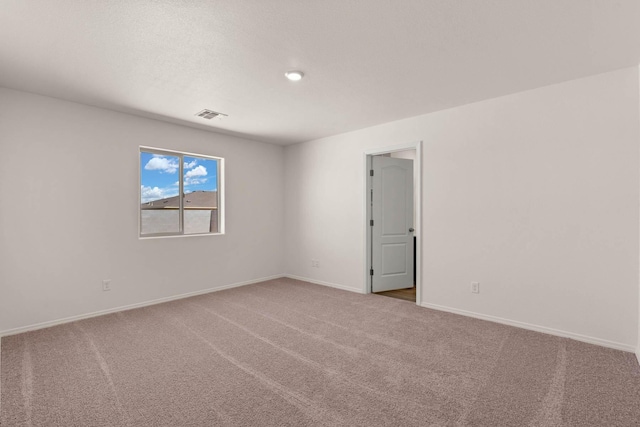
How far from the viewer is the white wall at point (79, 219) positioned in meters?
3.19

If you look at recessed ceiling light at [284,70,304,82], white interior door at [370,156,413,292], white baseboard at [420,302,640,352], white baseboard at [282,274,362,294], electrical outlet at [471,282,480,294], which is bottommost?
white baseboard at [282,274,362,294]

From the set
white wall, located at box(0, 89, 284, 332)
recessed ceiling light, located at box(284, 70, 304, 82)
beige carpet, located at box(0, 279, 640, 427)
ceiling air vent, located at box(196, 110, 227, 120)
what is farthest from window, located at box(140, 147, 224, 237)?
recessed ceiling light, located at box(284, 70, 304, 82)

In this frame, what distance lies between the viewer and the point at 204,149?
476 centimetres

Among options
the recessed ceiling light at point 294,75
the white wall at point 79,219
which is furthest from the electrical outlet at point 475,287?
the white wall at point 79,219

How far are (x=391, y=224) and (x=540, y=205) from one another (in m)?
2.10

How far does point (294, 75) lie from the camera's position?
9.27ft

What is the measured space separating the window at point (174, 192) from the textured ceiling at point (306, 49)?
106cm

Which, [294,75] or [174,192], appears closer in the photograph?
[294,75]

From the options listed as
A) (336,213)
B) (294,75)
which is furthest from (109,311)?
(294,75)

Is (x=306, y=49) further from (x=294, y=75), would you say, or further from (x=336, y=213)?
(x=336, y=213)

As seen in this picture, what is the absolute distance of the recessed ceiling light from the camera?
2.80 metres

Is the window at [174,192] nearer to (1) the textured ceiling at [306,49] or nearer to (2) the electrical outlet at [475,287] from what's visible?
(1) the textured ceiling at [306,49]

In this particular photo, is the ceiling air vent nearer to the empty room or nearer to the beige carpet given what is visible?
the empty room

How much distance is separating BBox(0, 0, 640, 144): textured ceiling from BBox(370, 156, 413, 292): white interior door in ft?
4.76
